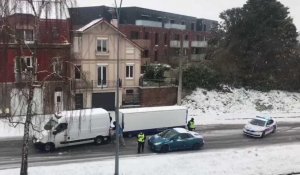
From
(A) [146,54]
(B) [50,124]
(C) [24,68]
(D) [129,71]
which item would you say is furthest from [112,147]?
(A) [146,54]

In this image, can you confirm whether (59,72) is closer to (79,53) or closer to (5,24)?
(5,24)

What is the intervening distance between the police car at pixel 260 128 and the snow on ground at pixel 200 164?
3.49 metres

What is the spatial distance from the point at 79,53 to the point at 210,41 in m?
23.4

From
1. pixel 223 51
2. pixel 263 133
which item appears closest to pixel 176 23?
pixel 223 51

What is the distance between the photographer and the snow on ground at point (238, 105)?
40.2 meters

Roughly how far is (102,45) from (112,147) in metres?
13.2

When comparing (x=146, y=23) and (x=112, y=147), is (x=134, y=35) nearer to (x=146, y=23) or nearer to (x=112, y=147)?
(x=146, y=23)

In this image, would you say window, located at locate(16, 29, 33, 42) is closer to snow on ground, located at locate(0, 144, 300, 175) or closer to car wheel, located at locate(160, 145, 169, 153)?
snow on ground, located at locate(0, 144, 300, 175)

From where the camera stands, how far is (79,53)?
123ft

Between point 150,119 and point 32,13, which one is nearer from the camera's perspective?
point 32,13

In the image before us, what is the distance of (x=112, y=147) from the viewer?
2867cm

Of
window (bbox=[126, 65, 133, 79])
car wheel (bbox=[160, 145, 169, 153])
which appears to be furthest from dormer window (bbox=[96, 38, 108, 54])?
car wheel (bbox=[160, 145, 169, 153])

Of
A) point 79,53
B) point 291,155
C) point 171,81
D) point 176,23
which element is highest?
point 176,23

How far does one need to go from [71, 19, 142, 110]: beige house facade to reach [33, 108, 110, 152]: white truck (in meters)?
8.37
